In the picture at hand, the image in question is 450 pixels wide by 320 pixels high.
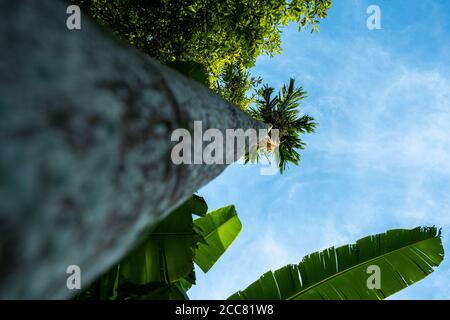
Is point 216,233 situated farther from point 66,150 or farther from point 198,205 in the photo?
point 66,150

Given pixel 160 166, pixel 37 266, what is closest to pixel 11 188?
pixel 37 266

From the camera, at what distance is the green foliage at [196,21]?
8141 millimetres

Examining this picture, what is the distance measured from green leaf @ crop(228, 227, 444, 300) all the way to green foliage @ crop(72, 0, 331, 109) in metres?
6.29

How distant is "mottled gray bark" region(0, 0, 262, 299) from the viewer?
561mm

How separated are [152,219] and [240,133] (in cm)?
133

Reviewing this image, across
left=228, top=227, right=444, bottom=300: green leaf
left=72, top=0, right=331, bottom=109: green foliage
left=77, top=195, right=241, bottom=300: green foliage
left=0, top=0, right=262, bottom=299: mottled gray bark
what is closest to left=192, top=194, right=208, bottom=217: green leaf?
left=77, top=195, right=241, bottom=300: green foliage

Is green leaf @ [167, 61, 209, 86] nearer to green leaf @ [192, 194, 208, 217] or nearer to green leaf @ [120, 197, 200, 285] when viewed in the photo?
green leaf @ [192, 194, 208, 217]

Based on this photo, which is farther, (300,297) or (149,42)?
(149,42)

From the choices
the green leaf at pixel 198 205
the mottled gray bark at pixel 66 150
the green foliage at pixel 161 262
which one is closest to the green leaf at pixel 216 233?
the green leaf at pixel 198 205

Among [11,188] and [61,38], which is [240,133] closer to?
[61,38]

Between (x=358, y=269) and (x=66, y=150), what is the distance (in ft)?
15.2

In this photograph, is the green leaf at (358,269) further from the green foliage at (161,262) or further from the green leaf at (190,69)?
the green leaf at (190,69)
